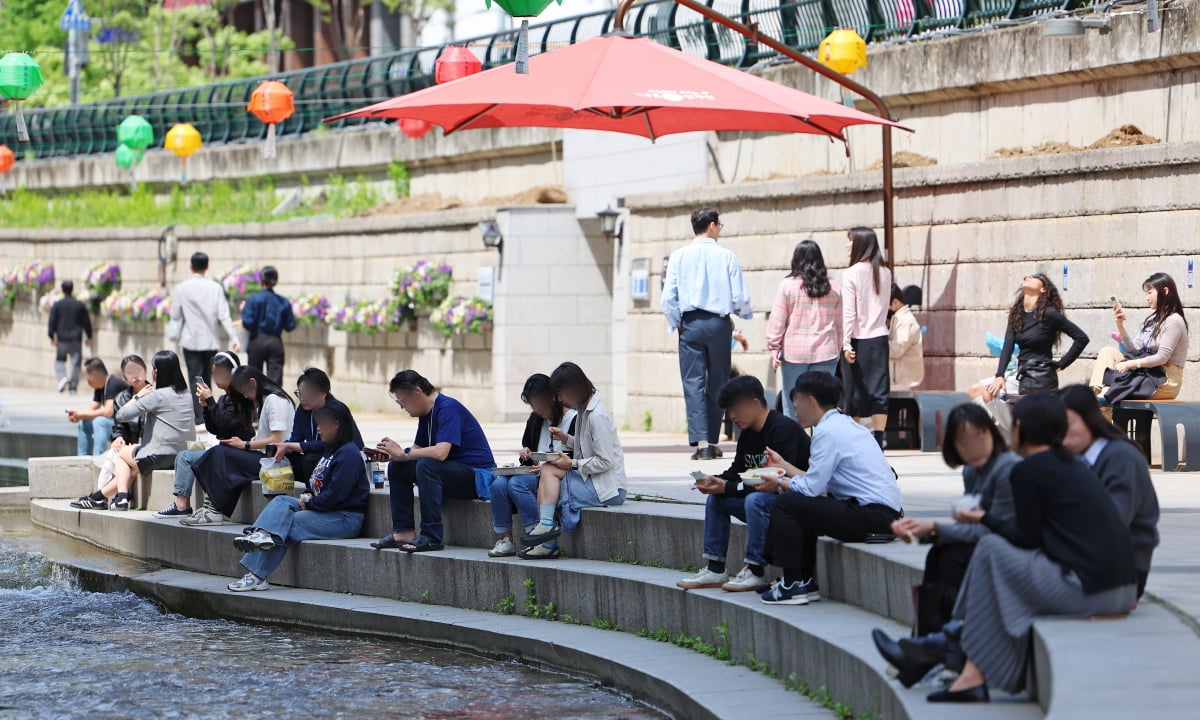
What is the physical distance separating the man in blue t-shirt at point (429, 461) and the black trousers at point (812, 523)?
9.85 feet

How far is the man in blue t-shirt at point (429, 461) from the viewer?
10.8 m

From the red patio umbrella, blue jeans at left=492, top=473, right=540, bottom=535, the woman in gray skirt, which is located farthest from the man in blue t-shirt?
the woman in gray skirt

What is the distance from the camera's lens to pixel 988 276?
1437 cm

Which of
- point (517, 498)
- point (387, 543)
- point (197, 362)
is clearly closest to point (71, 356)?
point (197, 362)

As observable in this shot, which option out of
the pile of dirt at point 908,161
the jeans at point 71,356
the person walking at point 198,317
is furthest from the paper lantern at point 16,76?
the jeans at point 71,356

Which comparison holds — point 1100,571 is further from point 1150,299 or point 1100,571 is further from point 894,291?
point 894,291

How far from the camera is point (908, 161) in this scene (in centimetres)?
1580

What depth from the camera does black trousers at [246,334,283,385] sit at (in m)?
19.2

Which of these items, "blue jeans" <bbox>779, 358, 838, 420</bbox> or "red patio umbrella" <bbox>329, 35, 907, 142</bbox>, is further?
"blue jeans" <bbox>779, 358, 838, 420</bbox>

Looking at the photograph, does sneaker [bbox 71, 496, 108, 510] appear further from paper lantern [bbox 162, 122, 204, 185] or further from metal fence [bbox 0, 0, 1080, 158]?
paper lantern [bbox 162, 122, 204, 185]

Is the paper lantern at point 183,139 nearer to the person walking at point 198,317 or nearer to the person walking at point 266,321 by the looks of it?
the person walking at point 266,321

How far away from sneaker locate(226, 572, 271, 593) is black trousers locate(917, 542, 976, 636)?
5835 mm

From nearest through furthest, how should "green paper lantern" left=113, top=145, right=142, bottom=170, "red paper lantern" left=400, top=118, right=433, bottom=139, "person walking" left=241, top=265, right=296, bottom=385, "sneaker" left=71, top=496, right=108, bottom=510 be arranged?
1. "sneaker" left=71, top=496, right=108, bottom=510
2. "person walking" left=241, top=265, right=296, bottom=385
3. "red paper lantern" left=400, top=118, right=433, bottom=139
4. "green paper lantern" left=113, top=145, right=142, bottom=170

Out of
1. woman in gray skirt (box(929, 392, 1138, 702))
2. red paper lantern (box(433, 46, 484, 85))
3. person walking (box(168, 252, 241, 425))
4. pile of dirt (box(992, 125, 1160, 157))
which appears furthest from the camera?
red paper lantern (box(433, 46, 484, 85))
